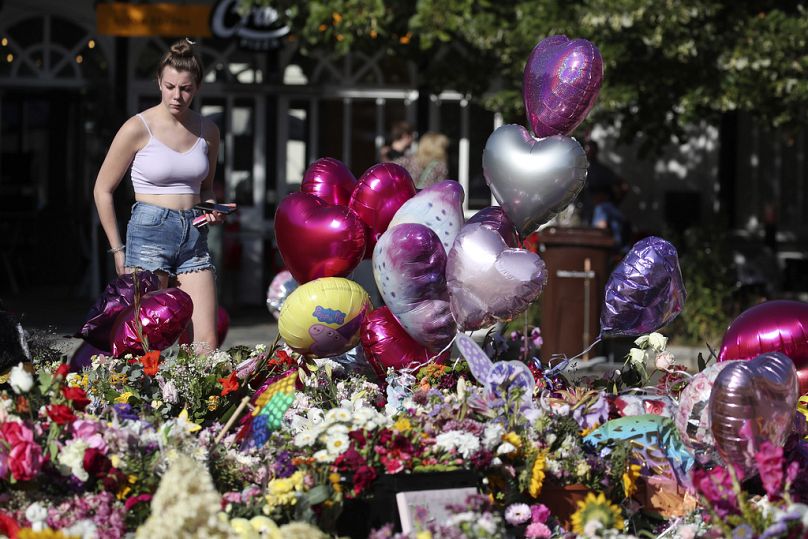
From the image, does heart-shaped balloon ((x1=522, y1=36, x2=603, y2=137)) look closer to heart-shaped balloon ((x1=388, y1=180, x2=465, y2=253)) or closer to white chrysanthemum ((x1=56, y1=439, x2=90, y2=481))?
heart-shaped balloon ((x1=388, y1=180, x2=465, y2=253))

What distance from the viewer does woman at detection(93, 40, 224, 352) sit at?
5.80 meters

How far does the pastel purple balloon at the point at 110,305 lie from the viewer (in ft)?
18.3

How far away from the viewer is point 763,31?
10734 millimetres

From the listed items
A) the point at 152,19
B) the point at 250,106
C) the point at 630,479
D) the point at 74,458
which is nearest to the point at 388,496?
the point at 630,479

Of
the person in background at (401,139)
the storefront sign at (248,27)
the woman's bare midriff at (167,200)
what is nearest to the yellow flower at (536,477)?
the woman's bare midriff at (167,200)

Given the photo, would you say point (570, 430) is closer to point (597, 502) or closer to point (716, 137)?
point (597, 502)

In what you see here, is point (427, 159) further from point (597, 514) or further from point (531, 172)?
point (597, 514)

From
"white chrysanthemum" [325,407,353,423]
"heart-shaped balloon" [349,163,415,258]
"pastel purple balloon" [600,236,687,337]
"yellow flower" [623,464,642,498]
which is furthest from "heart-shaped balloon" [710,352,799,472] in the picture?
"heart-shaped balloon" [349,163,415,258]

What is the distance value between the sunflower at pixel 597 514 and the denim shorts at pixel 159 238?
2.68 meters

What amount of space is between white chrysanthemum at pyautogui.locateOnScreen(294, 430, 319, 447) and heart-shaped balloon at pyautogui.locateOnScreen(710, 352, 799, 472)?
1234 millimetres

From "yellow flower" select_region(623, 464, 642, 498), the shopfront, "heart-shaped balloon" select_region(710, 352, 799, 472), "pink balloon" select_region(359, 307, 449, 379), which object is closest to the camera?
"heart-shaped balloon" select_region(710, 352, 799, 472)

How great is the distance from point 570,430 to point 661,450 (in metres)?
0.35

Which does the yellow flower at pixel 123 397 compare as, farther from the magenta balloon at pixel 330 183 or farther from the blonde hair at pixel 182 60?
the blonde hair at pixel 182 60

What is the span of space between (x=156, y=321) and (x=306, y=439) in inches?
59.3
